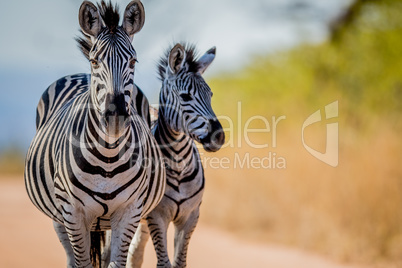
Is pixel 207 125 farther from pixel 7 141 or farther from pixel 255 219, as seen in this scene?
pixel 7 141

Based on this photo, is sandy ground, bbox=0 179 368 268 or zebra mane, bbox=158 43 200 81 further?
sandy ground, bbox=0 179 368 268

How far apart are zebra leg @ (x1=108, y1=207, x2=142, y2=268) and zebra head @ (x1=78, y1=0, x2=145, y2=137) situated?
29.7 inches

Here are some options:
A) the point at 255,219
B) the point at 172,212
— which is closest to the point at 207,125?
the point at 172,212

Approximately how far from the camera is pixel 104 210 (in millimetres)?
4742

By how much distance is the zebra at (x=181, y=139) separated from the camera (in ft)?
18.6

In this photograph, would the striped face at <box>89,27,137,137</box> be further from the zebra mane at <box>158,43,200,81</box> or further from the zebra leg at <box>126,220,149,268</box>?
the zebra leg at <box>126,220,149,268</box>

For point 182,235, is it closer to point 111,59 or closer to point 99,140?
point 99,140

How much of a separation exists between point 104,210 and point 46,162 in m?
0.95

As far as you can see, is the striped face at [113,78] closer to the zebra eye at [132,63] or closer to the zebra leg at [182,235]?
the zebra eye at [132,63]

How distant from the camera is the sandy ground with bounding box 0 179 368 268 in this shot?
866 cm

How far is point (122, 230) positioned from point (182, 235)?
4.12ft

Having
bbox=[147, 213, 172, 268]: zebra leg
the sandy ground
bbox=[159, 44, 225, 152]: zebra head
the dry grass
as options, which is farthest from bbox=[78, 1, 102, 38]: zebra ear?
the dry grass

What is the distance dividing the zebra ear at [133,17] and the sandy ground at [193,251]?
4.60 m
